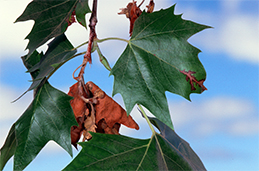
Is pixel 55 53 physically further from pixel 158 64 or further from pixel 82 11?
pixel 158 64

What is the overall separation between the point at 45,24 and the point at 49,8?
0.05 meters

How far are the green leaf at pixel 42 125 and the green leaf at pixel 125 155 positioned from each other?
0.07 m

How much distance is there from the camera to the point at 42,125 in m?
0.76

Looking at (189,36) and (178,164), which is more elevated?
(189,36)

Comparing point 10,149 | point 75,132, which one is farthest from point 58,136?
point 10,149

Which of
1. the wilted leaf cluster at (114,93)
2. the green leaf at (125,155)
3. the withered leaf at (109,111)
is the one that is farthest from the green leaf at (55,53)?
the green leaf at (125,155)

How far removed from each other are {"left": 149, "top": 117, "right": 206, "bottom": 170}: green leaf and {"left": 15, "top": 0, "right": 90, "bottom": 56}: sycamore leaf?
0.37 meters

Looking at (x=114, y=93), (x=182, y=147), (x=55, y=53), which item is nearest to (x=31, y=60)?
(x=55, y=53)

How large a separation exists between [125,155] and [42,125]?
0.22 metres

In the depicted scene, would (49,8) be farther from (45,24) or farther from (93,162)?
(93,162)

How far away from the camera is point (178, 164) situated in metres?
0.76

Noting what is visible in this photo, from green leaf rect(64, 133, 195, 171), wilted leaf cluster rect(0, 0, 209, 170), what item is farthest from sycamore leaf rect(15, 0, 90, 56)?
green leaf rect(64, 133, 195, 171)

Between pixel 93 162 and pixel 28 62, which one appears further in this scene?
pixel 28 62

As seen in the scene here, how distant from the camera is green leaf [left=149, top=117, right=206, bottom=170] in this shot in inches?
32.2
